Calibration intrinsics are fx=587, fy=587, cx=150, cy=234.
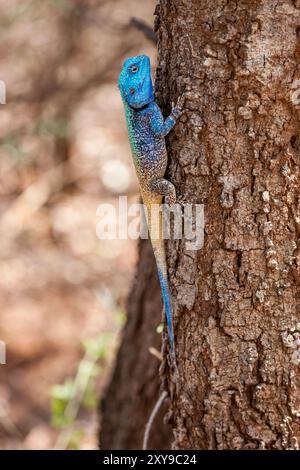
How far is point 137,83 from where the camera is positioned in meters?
2.15

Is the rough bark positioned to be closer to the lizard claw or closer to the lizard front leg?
the lizard front leg

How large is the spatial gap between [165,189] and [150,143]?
0.60 ft

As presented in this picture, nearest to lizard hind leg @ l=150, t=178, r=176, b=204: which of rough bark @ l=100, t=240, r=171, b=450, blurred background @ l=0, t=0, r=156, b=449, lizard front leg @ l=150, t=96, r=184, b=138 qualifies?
lizard front leg @ l=150, t=96, r=184, b=138

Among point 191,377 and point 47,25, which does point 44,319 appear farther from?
point 191,377

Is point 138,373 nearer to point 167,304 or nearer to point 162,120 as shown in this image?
point 167,304

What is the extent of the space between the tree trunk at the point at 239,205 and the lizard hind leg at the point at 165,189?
0.02 metres

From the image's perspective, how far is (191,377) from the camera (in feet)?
6.48

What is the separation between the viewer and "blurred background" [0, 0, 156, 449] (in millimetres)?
5012

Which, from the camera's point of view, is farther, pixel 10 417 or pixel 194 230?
pixel 10 417

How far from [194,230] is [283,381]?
1.80 ft

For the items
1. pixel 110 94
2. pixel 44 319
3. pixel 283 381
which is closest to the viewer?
pixel 283 381

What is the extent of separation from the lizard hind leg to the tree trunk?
2 cm
